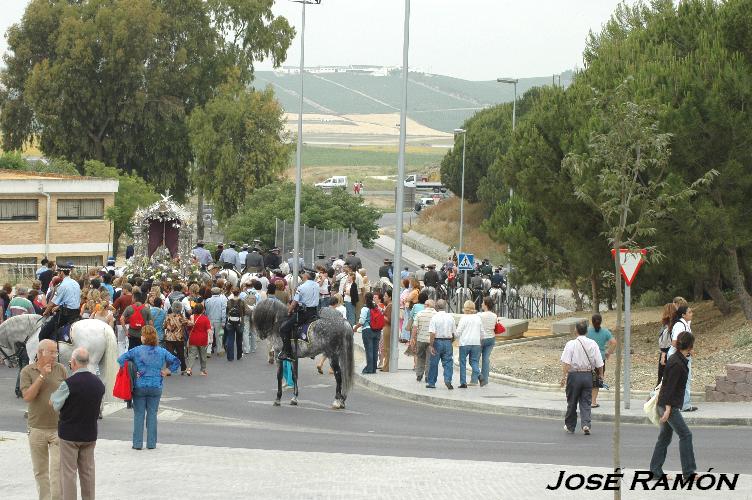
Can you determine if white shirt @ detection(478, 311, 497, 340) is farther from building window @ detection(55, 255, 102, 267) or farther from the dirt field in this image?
building window @ detection(55, 255, 102, 267)

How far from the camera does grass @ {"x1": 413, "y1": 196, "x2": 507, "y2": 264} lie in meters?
87.8

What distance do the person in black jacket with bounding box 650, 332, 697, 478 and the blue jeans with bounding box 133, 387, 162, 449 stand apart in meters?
6.35

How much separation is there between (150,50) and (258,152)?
9.50 metres

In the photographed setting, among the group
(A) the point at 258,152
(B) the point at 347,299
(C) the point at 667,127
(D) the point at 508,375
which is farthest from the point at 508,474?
(A) the point at 258,152

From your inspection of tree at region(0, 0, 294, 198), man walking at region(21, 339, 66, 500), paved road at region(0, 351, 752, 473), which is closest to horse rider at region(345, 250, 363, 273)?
paved road at region(0, 351, 752, 473)

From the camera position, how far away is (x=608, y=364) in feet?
93.7

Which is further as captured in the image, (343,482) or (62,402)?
(343,482)

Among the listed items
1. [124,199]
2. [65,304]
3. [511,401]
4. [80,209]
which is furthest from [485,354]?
[124,199]

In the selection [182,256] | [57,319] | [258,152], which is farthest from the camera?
[258,152]

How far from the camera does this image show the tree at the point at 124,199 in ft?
210

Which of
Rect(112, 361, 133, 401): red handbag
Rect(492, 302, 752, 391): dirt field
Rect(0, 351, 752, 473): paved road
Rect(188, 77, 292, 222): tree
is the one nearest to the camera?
Rect(112, 361, 133, 401): red handbag

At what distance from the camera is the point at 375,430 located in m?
21.0

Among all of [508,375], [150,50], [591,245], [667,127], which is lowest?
[508,375]

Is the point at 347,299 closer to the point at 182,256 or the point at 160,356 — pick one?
the point at 182,256
